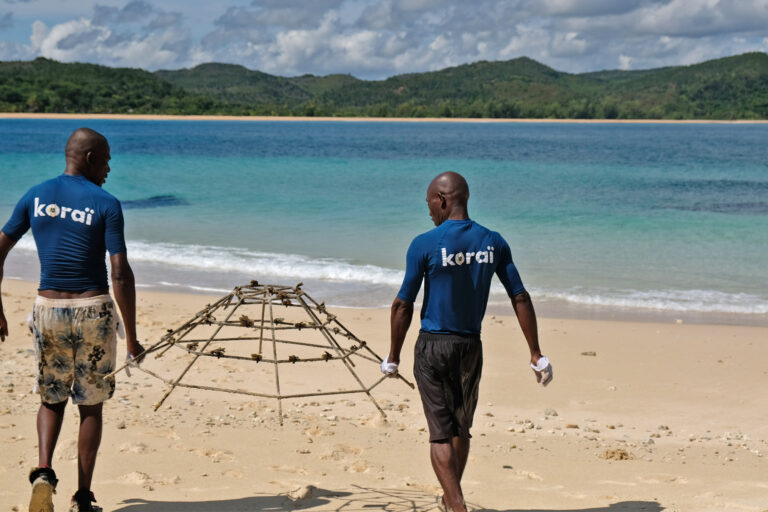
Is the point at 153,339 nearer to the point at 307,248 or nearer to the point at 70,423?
the point at 70,423

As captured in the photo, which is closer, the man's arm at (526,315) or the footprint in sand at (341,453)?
the man's arm at (526,315)

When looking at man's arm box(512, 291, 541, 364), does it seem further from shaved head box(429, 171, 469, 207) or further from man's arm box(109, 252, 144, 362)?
man's arm box(109, 252, 144, 362)

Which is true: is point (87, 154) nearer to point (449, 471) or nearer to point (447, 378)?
point (447, 378)

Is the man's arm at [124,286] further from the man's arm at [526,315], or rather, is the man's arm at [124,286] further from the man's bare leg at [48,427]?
the man's arm at [526,315]

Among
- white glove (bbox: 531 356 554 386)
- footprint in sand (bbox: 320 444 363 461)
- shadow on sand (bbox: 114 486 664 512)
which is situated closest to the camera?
white glove (bbox: 531 356 554 386)

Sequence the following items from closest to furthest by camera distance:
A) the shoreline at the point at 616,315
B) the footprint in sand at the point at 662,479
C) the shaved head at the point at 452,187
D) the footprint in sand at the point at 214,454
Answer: the shaved head at the point at 452,187
the footprint in sand at the point at 662,479
the footprint in sand at the point at 214,454
the shoreline at the point at 616,315

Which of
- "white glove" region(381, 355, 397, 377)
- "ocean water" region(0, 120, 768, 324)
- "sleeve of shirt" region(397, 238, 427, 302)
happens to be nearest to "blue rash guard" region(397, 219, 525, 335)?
"sleeve of shirt" region(397, 238, 427, 302)

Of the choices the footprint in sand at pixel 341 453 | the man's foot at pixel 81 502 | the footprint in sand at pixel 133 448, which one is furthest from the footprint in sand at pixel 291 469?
the man's foot at pixel 81 502

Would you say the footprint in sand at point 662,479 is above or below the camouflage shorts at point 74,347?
below

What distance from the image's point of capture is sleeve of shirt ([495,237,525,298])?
3.93 meters

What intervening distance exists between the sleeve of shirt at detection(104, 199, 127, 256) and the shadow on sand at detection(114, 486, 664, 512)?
4.65 feet

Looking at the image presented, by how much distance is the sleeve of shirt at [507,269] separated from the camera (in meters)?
3.93

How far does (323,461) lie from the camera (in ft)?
17.3

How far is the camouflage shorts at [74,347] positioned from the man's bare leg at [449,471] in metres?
1.59
